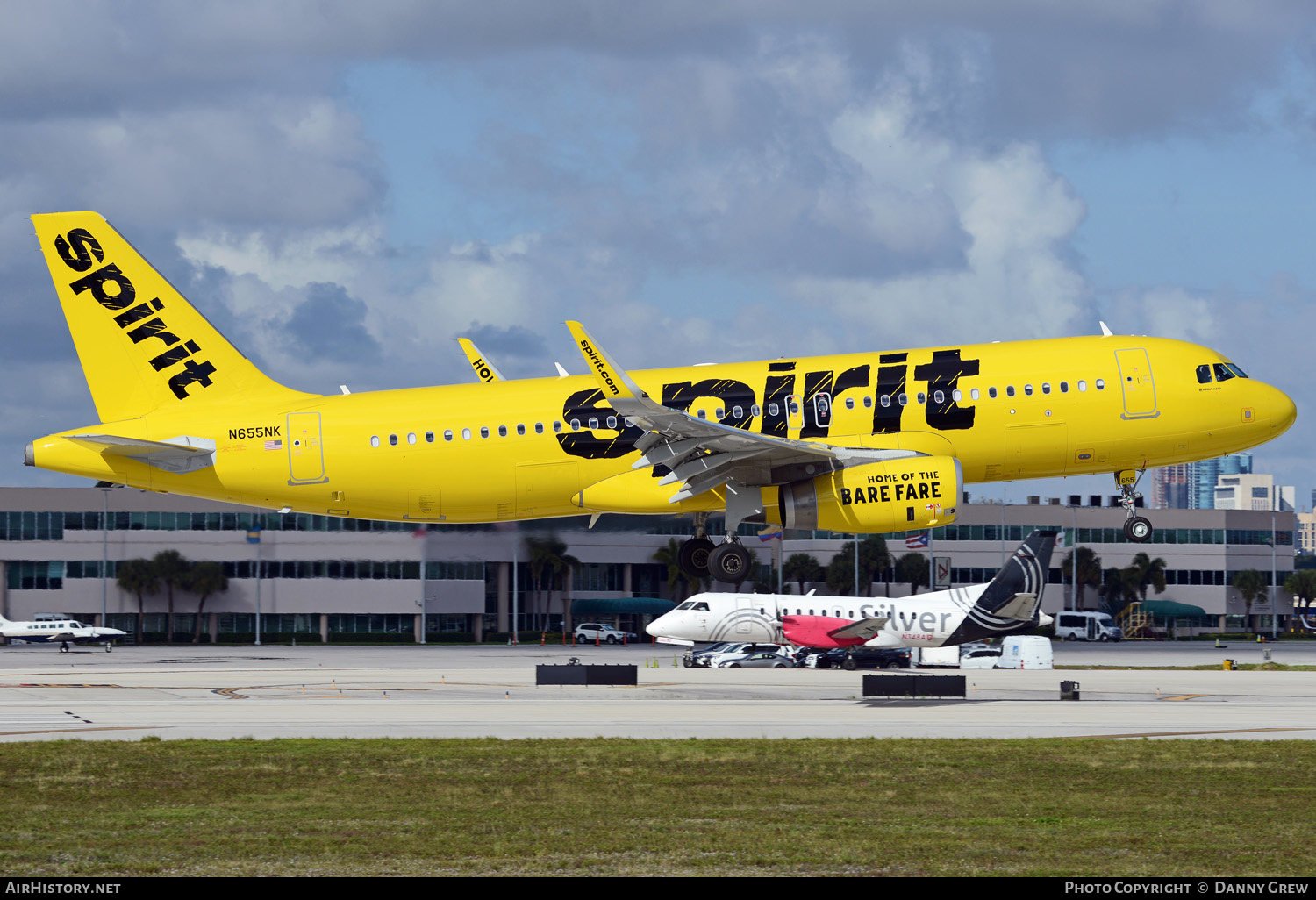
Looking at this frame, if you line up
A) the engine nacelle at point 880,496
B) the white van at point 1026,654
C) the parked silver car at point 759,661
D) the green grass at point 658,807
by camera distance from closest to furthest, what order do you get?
the green grass at point 658,807, the engine nacelle at point 880,496, the white van at point 1026,654, the parked silver car at point 759,661

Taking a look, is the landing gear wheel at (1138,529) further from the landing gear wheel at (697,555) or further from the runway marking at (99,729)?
the runway marking at (99,729)

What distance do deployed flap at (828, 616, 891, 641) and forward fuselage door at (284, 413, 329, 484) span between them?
49158mm

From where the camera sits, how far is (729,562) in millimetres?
44344

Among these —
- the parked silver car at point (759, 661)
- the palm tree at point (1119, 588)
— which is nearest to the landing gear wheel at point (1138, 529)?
the parked silver car at point (759, 661)

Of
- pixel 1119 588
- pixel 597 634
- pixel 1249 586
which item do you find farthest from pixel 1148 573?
pixel 597 634

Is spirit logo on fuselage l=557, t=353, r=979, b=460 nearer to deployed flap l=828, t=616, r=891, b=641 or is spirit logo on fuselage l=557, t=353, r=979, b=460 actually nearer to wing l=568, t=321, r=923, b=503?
wing l=568, t=321, r=923, b=503

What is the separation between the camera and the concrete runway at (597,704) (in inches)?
1767

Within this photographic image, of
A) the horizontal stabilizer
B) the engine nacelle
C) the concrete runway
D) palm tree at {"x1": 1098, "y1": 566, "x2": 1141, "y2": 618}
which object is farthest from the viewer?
palm tree at {"x1": 1098, "y1": 566, "x2": 1141, "y2": 618}

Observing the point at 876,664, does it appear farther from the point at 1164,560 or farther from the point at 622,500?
the point at 1164,560

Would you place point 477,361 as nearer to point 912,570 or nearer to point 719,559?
point 719,559

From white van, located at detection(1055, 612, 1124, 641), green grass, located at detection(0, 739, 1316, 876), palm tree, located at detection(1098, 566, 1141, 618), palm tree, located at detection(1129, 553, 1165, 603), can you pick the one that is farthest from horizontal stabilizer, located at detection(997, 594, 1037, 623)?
palm tree, located at detection(1129, 553, 1165, 603)

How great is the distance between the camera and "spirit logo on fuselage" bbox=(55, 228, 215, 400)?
4569 centimetres

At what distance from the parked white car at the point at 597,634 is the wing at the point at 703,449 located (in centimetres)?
8802

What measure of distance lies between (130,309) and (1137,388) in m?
30.6
